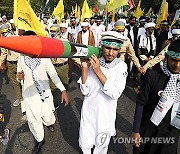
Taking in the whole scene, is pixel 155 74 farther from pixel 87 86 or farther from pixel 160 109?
pixel 87 86

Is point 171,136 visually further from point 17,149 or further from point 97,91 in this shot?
point 17,149

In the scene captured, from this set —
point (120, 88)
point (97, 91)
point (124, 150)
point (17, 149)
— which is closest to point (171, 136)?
point (120, 88)

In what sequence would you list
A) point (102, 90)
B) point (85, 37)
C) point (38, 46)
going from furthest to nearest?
1. point (85, 37)
2. point (102, 90)
3. point (38, 46)

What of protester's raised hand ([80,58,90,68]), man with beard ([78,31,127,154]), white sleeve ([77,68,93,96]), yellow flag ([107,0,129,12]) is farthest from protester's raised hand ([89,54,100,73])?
yellow flag ([107,0,129,12])

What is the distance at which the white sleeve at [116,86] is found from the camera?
9.35ft

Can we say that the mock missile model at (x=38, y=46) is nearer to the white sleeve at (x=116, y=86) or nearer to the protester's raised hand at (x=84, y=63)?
the protester's raised hand at (x=84, y=63)

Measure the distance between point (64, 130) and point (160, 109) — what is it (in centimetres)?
253

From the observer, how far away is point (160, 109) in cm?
259

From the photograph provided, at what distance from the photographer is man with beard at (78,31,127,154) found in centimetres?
285

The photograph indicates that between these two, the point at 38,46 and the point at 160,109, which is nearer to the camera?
the point at 38,46

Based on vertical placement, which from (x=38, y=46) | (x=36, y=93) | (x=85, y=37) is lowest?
(x=36, y=93)

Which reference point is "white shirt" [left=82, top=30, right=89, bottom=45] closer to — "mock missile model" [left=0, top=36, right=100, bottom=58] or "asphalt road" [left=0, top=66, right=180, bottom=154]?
"asphalt road" [left=0, top=66, right=180, bottom=154]

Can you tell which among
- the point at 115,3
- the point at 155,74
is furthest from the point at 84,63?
the point at 115,3

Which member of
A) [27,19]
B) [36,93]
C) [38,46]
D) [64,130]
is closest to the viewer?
[38,46]
